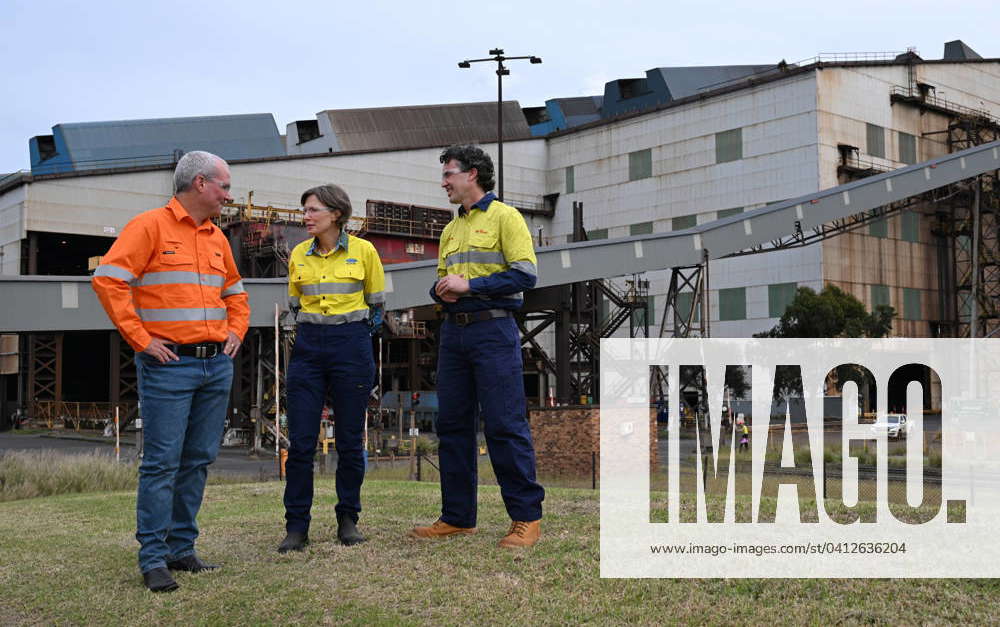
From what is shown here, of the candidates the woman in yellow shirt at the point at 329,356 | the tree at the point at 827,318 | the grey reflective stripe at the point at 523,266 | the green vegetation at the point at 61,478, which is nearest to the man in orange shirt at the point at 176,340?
the woman in yellow shirt at the point at 329,356

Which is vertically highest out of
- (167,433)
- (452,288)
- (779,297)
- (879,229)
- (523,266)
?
(879,229)

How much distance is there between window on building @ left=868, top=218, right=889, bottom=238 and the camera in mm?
44844

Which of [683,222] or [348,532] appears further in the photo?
[683,222]

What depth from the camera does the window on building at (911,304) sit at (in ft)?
153

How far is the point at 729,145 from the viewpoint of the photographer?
47031mm

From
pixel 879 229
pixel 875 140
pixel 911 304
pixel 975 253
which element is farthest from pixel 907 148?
pixel 911 304

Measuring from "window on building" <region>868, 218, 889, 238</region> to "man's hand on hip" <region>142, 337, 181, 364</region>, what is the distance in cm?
4387

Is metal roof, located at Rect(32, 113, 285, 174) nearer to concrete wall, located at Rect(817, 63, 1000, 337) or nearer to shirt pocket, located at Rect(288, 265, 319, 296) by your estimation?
concrete wall, located at Rect(817, 63, 1000, 337)

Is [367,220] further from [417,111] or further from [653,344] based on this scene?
[417,111]

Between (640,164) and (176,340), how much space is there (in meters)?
47.7

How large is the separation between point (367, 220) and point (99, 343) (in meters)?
19.3

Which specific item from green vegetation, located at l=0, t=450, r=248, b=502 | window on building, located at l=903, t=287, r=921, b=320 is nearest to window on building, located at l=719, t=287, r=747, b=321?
window on building, located at l=903, t=287, r=921, b=320

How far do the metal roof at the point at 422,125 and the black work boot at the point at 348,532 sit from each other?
164 ft

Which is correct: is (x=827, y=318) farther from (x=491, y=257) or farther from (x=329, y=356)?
(x=329, y=356)
